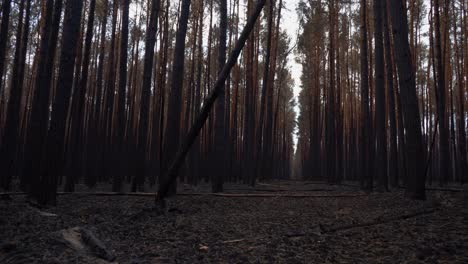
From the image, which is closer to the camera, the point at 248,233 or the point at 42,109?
the point at 248,233

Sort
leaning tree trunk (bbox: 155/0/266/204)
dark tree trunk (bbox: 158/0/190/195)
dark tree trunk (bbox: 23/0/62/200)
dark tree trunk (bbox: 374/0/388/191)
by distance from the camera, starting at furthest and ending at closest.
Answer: dark tree trunk (bbox: 374/0/388/191) < dark tree trunk (bbox: 158/0/190/195) < dark tree trunk (bbox: 23/0/62/200) < leaning tree trunk (bbox: 155/0/266/204)

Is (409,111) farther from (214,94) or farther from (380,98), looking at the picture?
(214,94)

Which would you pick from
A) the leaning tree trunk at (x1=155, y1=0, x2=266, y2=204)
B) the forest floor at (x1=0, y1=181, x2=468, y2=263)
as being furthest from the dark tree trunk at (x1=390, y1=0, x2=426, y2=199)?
the leaning tree trunk at (x1=155, y1=0, x2=266, y2=204)

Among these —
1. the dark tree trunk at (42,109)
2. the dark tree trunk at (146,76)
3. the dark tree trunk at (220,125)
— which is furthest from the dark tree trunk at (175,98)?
the dark tree trunk at (42,109)

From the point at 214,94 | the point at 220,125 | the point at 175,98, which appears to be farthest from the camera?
the point at 220,125

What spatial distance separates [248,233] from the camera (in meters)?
4.20

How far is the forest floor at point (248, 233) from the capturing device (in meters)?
2.86

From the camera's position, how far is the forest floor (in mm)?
2859

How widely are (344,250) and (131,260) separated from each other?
202 cm

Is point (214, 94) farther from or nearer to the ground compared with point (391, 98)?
nearer to the ground

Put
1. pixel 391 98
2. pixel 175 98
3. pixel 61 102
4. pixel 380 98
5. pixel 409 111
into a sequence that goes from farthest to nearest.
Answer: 1. pixel 391 98
2. pixel 380 98
3. pixel 175 98
4. pixel 409 111
5. pixel 61 102

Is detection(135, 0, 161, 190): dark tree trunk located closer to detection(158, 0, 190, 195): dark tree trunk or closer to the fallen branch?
detection(158, 0, 190, 195): dark tree trunk

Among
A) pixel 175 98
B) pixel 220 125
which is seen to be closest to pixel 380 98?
pixel 220 125

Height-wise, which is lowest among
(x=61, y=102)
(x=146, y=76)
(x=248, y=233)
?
(x=248, y=233)
